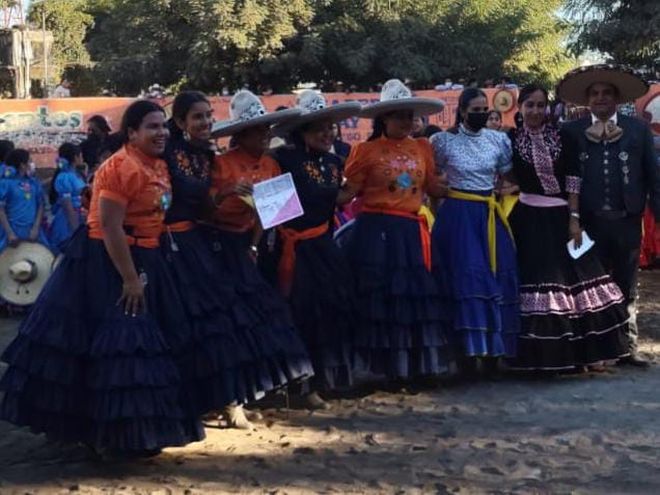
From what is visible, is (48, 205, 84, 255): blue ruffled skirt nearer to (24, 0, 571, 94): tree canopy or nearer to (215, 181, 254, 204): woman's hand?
(215, 181, 254, 204): woman's hand

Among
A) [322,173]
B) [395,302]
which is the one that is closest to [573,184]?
[395,302]

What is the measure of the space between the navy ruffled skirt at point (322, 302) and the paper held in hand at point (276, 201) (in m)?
0.50

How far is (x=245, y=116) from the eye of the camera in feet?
17.6

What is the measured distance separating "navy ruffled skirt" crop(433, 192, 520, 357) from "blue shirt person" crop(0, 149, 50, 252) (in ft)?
16.4

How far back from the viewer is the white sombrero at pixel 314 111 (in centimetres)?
565

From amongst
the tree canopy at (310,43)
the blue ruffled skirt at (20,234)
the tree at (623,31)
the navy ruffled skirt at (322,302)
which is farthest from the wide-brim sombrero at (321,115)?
the tree canopy at (310,43)

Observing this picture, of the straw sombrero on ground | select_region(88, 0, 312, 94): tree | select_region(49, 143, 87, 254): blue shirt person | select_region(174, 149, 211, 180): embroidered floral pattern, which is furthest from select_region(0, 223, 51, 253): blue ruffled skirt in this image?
select_region(88, 0, 312, 94): tree

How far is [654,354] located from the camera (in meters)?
7.06

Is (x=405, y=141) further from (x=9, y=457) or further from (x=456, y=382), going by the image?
(x=9, y=457)

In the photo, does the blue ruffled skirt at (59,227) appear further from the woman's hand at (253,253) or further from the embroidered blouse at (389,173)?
the woman's hand at (253,253)

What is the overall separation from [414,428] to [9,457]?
7.06 feet

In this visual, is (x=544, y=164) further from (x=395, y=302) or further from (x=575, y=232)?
(x=395, y=302)

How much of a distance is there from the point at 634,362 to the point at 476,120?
6.56ft

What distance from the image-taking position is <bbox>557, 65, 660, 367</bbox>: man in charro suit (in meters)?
6.48
